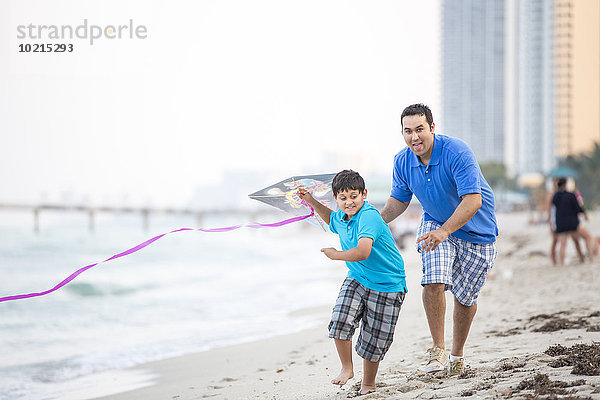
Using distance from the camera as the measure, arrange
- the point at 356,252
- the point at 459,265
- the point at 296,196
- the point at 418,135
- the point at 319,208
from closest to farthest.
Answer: the point at 356,252, the point at 418,135, the point at 459,265, the point at 319,208, the point at 296,196

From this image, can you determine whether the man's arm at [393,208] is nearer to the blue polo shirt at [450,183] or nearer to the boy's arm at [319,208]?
the blue polo shirt at [450,183]

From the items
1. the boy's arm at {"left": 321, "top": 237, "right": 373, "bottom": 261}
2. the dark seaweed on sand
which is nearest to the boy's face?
the boy's arm at {"left": 321, "top": 237, "right": 373, "bottom": 261}

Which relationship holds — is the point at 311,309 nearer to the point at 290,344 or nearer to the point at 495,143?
the point at 290,344

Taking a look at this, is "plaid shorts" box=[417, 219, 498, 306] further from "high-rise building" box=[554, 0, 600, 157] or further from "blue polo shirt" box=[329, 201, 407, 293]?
"high-rise building" box=[554, 0, 600, 157]

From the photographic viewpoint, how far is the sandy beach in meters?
3.47

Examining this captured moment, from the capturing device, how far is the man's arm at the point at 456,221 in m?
3.48

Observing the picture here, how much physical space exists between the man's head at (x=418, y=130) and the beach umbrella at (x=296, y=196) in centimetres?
72

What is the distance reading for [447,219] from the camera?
3.79 metres

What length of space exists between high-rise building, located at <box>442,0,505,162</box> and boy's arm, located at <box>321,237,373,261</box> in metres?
152

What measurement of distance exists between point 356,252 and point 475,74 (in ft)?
540

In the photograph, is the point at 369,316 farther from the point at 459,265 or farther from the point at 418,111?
the point at 418,111

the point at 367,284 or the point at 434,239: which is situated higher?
the point at 434,239

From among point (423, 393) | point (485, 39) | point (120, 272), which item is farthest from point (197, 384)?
point (485, 39)

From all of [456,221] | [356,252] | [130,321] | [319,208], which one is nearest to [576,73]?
[130,321]
